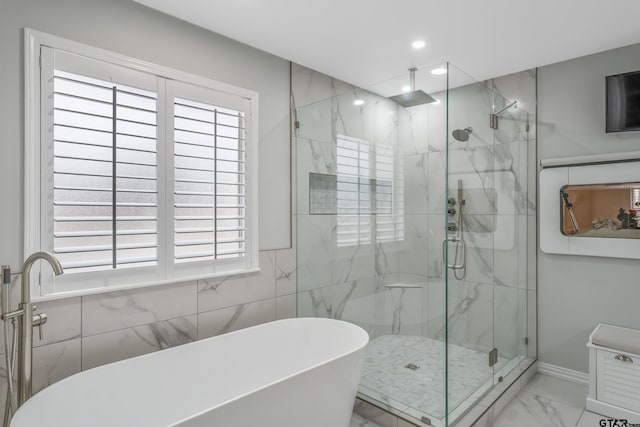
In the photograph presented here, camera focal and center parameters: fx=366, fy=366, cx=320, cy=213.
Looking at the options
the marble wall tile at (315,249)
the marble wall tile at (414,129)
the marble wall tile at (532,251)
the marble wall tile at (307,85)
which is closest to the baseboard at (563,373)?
the marble wall tile at (532,251)

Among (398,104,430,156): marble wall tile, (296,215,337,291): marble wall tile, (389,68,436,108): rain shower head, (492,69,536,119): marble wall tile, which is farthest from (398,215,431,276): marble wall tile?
(492,69,536,119): marble wall tile

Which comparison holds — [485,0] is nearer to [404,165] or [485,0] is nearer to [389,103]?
[389,103]

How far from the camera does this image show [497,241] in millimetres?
2764

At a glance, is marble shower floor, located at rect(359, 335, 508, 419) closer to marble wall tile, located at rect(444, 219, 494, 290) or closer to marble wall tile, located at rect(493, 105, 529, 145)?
marble wall tile, located at rect(444, 219, 494, 290)

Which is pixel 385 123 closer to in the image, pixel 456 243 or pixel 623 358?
pixel 456 243

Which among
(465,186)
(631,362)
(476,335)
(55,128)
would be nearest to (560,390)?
(631,362)

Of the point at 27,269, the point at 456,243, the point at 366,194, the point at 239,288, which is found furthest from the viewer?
the point at 239,288

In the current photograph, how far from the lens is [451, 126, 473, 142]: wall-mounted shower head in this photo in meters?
2.14

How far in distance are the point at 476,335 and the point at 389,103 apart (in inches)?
65.2

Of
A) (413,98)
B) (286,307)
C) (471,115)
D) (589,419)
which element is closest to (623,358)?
(589,419)

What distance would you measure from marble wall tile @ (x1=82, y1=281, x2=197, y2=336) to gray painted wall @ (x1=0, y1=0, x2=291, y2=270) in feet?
1.43

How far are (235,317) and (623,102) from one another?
321 centimetres

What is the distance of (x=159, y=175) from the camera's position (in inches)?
87.3

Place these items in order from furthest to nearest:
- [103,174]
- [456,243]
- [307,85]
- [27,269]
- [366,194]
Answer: [307,85]
[366,194]
[456,243]
[103,174]
[27,269]
